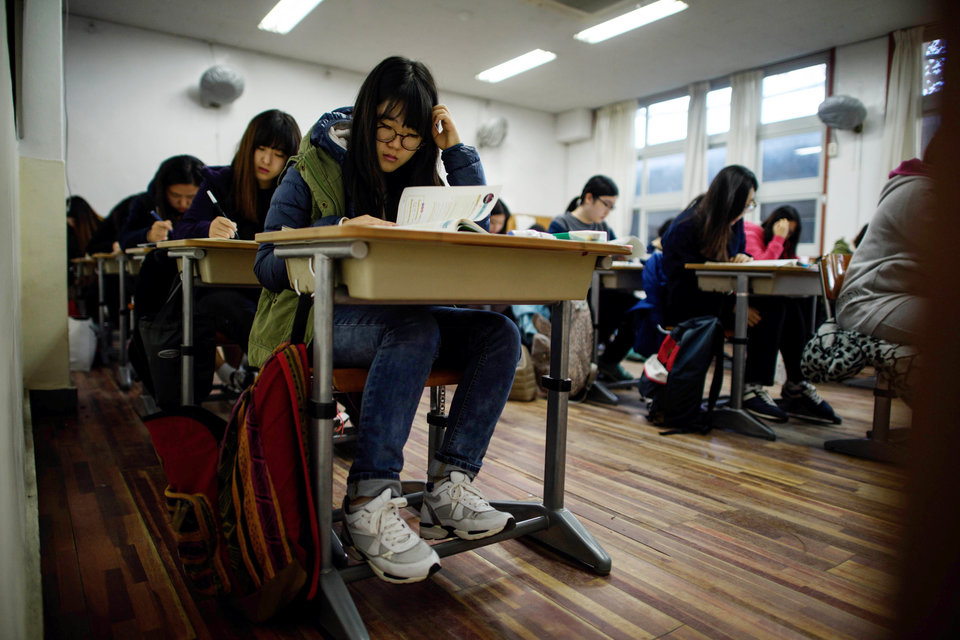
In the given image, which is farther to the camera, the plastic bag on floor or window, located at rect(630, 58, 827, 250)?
window, located at rect(630, 58, 827, 250)

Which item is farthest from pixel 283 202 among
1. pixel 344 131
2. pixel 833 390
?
pixel 833 390

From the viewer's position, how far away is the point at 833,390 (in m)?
3.60

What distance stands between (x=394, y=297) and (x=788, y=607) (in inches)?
35.2

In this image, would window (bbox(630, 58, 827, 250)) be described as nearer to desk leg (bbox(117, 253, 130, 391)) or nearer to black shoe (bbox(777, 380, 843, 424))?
black shoe (bbox(777, 380, 843, 424))

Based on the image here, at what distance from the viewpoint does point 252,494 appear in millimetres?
969

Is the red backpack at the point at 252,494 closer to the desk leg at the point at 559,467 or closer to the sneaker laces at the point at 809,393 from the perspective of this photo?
the desk leg at the point at 559,467

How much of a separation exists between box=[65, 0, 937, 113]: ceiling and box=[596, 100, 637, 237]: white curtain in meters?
0.77

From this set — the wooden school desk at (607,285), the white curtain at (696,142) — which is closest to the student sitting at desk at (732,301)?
the wooden school desk at (607,285)

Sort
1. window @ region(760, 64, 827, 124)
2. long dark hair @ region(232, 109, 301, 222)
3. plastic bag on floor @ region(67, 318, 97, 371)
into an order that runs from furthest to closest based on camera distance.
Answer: window @ region(760, 64, 827, 124) → plastic bag on floor @ region(67, 318, 97, 371) → long dark hair @ region(232, 109, 301, 222)

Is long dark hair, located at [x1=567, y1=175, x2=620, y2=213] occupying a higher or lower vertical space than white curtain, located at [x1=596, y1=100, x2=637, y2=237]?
lower

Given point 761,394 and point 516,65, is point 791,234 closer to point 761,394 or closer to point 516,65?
point 761,394

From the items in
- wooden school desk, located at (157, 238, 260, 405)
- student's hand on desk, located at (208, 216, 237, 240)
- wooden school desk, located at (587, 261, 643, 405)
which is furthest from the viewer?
wooden school desk, located at (587, 261, 643, 405)

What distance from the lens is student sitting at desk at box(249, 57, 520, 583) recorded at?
1036 millimetres

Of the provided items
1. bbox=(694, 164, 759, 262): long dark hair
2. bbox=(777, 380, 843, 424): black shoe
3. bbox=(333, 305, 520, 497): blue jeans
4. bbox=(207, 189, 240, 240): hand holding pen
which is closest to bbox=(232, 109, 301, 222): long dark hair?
bbox=(207, 189, 240, 240): hand holding pen
